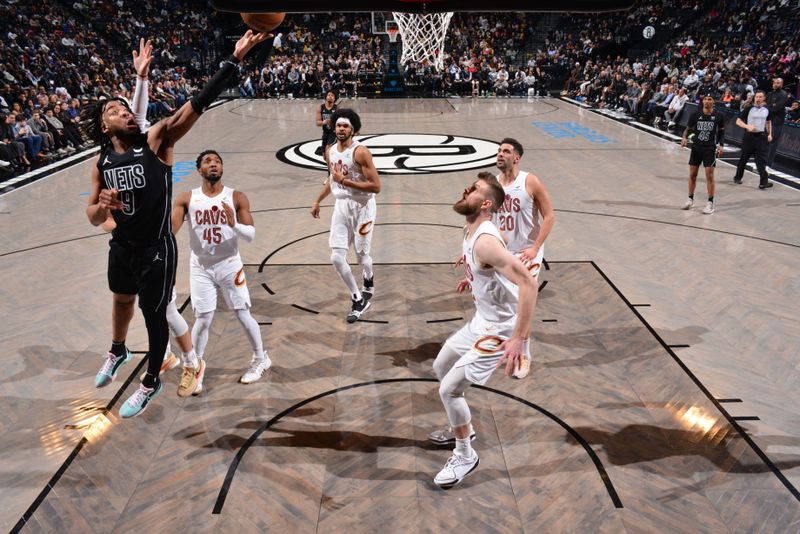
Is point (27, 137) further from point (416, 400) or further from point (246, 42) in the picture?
point (416, 400)

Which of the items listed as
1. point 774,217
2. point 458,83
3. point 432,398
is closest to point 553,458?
point 432,398

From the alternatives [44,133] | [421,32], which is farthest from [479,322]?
[421,32]

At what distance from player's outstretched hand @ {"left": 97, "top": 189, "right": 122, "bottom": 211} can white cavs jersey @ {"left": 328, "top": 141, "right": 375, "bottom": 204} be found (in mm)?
2523

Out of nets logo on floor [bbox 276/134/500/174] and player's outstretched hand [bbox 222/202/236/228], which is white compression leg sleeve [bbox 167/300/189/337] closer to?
player's outstretched hand [bbox 222/202/236/228]

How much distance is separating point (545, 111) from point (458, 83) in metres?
5.62

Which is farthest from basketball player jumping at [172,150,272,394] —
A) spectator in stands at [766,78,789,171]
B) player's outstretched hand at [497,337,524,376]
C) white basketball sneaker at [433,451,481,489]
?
spectator in stands at [766,78,789,171]

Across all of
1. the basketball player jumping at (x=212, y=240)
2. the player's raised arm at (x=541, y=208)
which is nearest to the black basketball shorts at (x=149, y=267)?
the basketball player jumping at (x=212, y=240)

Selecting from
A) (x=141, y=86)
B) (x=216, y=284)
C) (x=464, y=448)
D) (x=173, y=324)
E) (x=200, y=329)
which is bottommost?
(x=464, y=448)

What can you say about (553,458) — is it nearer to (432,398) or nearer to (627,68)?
(432,398)

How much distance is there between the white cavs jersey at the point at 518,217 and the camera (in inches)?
197

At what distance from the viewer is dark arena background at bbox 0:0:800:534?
353cm

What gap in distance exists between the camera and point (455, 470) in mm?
3670

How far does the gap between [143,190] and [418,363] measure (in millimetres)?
2531

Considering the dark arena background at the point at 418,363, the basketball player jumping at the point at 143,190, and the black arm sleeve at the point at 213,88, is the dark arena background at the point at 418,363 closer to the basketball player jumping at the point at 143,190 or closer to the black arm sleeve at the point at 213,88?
the black arm sleeve at the point at 213,88
